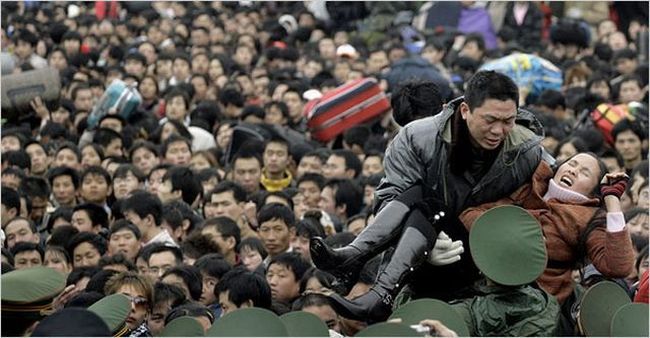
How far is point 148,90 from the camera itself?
18672 millimetres

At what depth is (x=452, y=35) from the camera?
21.8m

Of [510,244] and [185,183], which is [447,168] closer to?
[510,244]

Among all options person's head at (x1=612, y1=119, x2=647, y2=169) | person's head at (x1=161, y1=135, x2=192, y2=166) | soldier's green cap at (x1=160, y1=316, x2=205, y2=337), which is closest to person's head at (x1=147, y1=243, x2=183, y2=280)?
person's head at (x1=161, y1=135, x2=192, y2=166)

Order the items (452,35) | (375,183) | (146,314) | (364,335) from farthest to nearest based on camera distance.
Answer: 1. (452,35)
2. (375,183)
3. (146,314)
4. (364,335)

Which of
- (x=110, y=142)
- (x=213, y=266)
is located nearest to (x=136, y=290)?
(x=213, y=266)

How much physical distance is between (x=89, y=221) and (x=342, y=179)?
1983 millimetres

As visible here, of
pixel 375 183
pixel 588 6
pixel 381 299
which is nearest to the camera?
pixel 381 299

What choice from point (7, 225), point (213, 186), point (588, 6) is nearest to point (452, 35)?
point (588, 6)

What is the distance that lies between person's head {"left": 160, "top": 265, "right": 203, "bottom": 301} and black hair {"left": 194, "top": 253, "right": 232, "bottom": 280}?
0.66 ft

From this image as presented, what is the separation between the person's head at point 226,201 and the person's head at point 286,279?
2175 mm

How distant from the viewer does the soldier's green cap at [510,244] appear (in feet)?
23.5

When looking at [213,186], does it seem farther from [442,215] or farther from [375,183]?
[442,215]

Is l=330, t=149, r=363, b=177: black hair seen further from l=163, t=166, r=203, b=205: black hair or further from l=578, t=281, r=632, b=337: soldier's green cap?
l=578, t=281, r=632, b=337: soldier's green cap

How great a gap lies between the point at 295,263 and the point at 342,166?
3.76 meters
